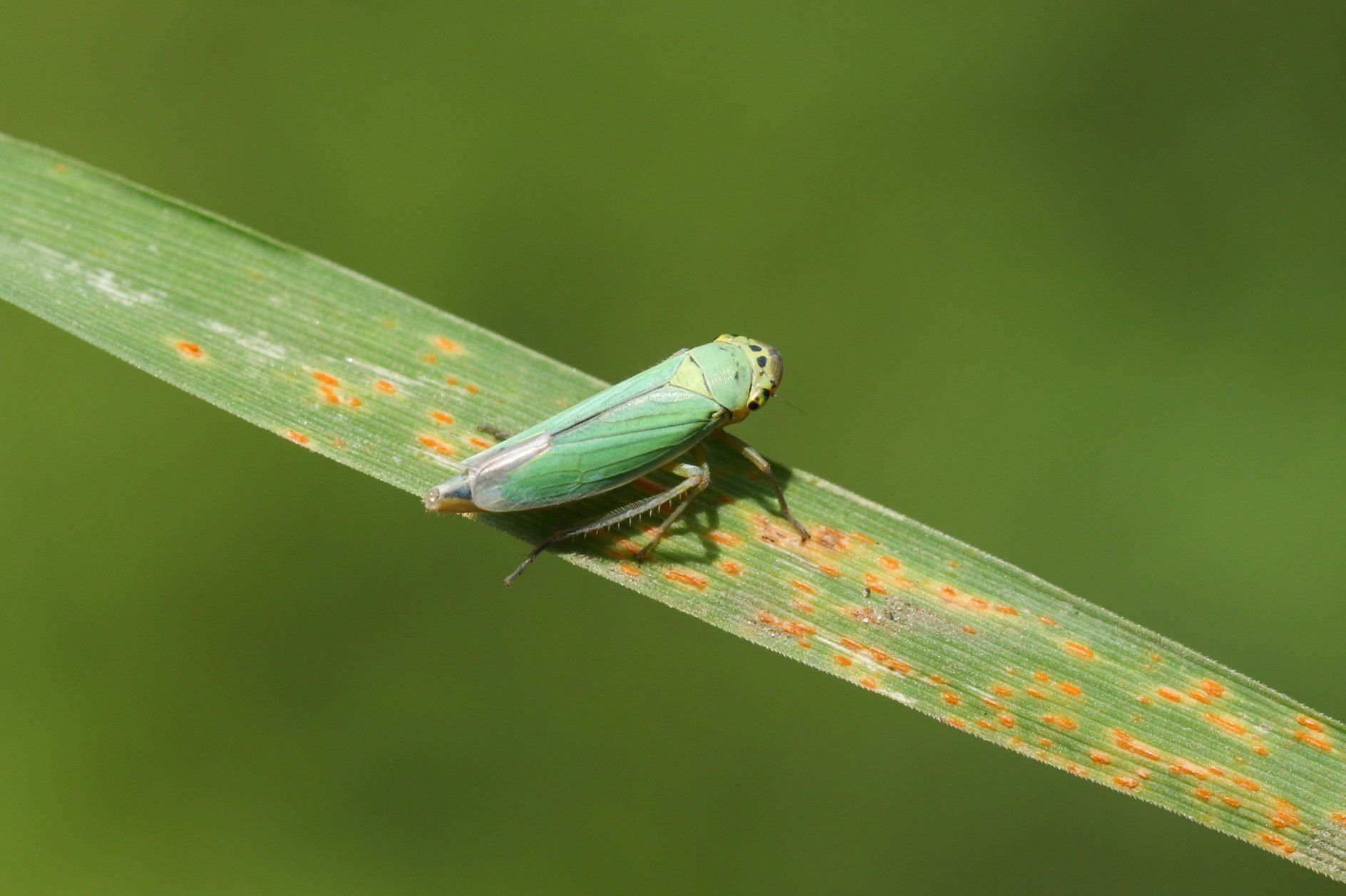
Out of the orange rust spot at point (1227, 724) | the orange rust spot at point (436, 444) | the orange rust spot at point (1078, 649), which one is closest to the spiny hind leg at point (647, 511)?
the orange rust spot at point (436, 444)

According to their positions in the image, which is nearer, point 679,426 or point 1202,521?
point 679,426

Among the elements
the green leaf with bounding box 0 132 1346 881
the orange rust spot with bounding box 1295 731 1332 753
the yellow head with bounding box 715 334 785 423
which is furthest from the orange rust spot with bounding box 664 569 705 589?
the orange rust spot with bounding box 1295 731 1332 753

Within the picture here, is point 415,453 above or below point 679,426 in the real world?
below

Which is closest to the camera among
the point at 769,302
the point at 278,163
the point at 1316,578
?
the point at 1316,578

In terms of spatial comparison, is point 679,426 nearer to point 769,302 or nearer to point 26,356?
point 769,302

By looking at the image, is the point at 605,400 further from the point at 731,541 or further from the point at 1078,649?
the point at 1078,649

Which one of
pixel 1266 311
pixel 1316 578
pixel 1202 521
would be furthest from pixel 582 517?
pixel 1266 311

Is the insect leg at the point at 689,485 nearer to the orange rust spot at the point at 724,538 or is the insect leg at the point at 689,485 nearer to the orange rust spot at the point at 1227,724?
the orange rust spot at the point at 724,538
